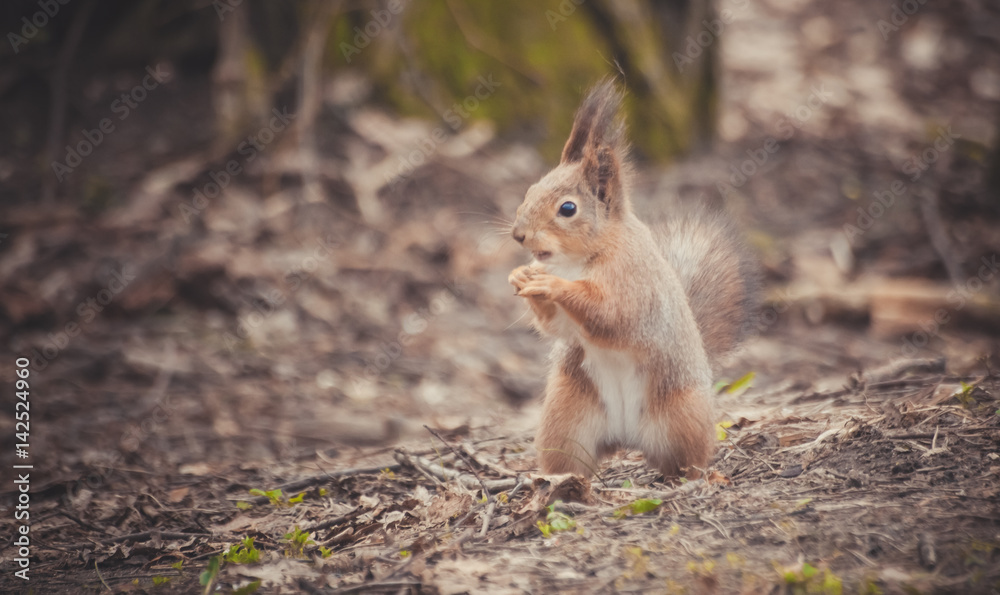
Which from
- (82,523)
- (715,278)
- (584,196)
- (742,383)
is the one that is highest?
(584,196)

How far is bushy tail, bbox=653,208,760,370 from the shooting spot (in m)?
3.65

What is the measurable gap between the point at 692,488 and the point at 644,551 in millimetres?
567

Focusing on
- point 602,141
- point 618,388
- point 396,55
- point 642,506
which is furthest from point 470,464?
point 396,55

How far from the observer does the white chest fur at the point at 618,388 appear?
10.4ft

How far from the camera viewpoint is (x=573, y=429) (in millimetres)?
3242

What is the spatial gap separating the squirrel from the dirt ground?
0.22 meters

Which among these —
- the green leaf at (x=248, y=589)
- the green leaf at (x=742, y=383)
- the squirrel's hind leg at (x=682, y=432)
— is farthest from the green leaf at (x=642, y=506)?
the green leaf at (x=742, y=383)

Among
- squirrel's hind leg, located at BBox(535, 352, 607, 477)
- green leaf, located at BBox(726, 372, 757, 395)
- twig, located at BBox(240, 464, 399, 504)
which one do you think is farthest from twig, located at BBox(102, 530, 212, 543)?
green leaf, located at BBox(726, 372, 757, 395)

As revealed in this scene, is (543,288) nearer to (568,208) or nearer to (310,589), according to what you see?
(568,208)

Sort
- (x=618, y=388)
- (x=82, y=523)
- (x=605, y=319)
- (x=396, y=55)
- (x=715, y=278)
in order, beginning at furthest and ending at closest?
1. (x=396, y=55)
2. (x=715, y=278)
3. (x=82, y=523)
4. (x=618, y=388)
5. (x=605, y=319)

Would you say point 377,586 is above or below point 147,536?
above

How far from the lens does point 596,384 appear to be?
10.6 feet

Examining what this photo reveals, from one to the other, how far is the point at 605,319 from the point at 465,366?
3.19 m

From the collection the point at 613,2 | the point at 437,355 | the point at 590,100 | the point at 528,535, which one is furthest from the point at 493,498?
the point at 613,2
